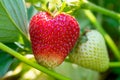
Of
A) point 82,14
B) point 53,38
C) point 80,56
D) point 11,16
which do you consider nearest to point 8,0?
point 11,16

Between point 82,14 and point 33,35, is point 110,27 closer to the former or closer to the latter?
point 82,14

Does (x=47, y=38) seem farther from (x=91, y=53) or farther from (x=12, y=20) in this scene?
(x=91, y=53)

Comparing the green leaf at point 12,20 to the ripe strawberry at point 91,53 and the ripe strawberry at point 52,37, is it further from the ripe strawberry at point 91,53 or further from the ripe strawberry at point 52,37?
the ripe strawberry at point 91,53

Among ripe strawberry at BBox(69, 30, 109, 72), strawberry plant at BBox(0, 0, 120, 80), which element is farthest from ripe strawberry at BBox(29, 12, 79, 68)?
ripe strawberry at BBox(69, 30, 109, 72)

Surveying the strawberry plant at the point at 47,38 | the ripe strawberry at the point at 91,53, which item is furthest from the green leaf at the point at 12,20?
the ripe strawberry at the point at 91,53

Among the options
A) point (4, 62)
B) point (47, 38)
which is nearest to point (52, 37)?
point (47, 38)

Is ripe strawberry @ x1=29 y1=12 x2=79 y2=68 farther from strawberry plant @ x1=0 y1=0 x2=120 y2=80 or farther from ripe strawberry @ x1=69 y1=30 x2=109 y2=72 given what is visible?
ripe strawberry @ x1=69 y1=30 x2=109 y2=72
